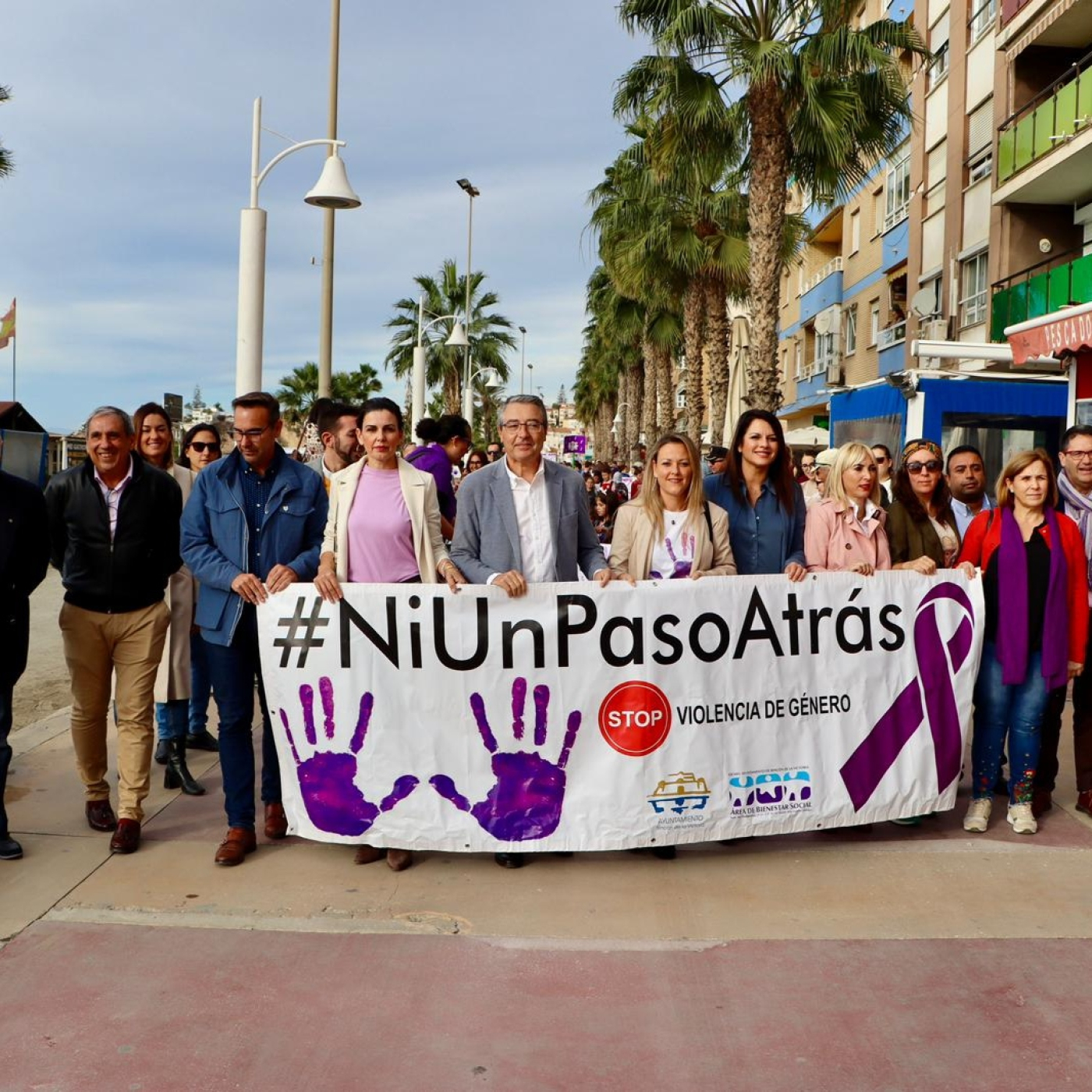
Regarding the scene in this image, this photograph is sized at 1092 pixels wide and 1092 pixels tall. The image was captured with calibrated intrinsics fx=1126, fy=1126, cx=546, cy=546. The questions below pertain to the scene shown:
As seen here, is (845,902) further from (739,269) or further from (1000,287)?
(739,269)

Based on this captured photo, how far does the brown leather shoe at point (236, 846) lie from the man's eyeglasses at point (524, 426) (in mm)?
2073

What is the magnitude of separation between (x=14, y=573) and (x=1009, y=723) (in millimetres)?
4542

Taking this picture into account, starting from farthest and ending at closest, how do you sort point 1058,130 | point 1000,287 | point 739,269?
point 739,269
point 1000,287
point 1058,130

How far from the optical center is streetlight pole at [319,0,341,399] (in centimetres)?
1439

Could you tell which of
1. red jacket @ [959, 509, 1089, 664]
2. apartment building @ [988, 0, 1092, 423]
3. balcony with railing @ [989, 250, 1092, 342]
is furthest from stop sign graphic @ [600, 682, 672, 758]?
balcony with railing @ [989, 250, 1092, 342]

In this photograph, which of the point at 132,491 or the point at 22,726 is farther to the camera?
the point at 22,726

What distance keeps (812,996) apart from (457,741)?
178 centimetres

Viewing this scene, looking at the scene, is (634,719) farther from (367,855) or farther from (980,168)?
(980,168)

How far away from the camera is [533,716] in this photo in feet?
15.5

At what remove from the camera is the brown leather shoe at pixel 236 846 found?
4.70 m

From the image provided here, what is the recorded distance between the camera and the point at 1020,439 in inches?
667

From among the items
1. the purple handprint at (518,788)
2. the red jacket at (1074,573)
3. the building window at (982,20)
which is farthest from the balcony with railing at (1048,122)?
the purple handprint at (518,788)

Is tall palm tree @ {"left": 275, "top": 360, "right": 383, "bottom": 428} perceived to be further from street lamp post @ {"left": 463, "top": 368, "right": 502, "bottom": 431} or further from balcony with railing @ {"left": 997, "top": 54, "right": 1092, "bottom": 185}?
balcony with railing @ {"left": 997, "top": 54, "right": 1092, "bottom": 185}

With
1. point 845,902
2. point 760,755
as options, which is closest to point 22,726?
point 760,755
